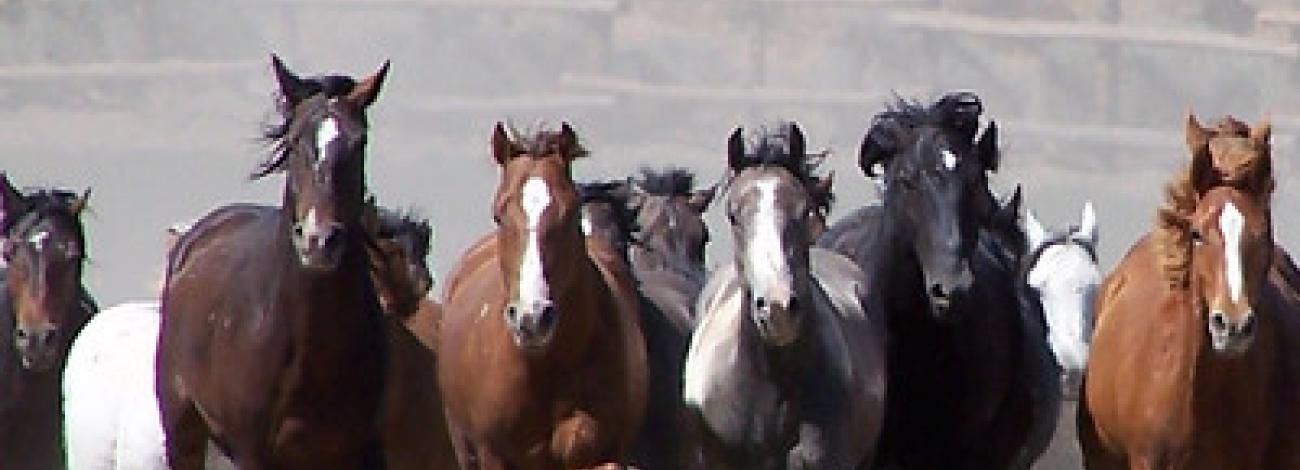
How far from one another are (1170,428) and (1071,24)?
984 inches

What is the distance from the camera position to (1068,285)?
1384 centimetres

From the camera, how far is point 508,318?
9.02 meters

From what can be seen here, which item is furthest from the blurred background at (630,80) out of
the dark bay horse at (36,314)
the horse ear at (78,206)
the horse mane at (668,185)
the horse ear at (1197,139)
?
the horse ear at (1197,139)

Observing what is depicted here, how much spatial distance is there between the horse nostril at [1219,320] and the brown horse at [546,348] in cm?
156

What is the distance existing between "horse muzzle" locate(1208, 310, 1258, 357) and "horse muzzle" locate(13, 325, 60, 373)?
3.51 metres

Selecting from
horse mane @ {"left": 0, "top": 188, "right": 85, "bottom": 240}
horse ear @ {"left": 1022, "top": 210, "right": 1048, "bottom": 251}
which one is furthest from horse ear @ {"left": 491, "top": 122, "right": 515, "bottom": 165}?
horse ear @ {"left": 1022, "top": 210, "right": 1048, "bottom": 251}

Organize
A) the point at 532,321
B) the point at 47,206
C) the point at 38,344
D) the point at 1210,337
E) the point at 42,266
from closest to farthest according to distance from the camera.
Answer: the point at 532,321
the point at 1210,337
the point at 38,344
the point at 42,266
the point at 47,206

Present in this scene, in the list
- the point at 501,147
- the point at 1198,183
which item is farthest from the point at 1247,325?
the point at 501,147

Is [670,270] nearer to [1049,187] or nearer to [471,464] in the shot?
[471,464]

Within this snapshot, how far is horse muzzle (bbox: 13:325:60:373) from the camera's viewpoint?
1039 cm

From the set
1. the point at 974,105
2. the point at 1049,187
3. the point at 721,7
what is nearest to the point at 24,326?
the point at 974,105

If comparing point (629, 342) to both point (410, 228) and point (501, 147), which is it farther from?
point (410, 228)

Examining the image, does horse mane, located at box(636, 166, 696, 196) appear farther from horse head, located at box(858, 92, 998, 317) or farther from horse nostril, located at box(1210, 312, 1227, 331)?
horse nostril, located at box(1210, 312, 1227, 331)

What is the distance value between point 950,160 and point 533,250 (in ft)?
5.09
